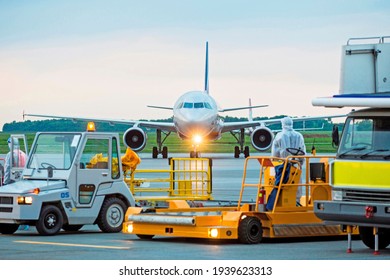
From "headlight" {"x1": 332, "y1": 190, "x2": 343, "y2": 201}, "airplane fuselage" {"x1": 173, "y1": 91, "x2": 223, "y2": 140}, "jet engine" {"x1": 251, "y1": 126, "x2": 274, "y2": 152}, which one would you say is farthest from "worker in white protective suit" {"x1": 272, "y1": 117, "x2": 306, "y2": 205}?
"jet engine" {"x1": 251, "y1": 126, "x2": 274, "y2": 152}

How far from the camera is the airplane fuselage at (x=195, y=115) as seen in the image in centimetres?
5150

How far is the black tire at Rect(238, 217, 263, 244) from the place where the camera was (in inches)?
570

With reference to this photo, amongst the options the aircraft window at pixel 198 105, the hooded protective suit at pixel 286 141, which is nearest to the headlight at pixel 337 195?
the hooded protective suit at pixel 286 141

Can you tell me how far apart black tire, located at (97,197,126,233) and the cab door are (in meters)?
0.29

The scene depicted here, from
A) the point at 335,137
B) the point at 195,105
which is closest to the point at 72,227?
the point at 335,137

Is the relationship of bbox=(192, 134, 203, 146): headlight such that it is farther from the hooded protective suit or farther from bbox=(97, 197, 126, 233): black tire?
bbox=(97, 197, 126, 233): black tire

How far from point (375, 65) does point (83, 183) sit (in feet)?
18.6

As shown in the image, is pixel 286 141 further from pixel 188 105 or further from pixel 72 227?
pixel 188 105

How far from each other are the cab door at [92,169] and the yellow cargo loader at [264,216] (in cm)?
102

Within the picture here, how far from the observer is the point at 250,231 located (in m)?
14.6

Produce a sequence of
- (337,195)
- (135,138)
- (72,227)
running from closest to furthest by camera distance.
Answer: (337,195) → (72,227) → (135,138)

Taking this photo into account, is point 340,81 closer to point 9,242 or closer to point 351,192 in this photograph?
point 351,192

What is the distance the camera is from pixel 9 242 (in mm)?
14953

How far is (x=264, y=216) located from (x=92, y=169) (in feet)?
11.6
